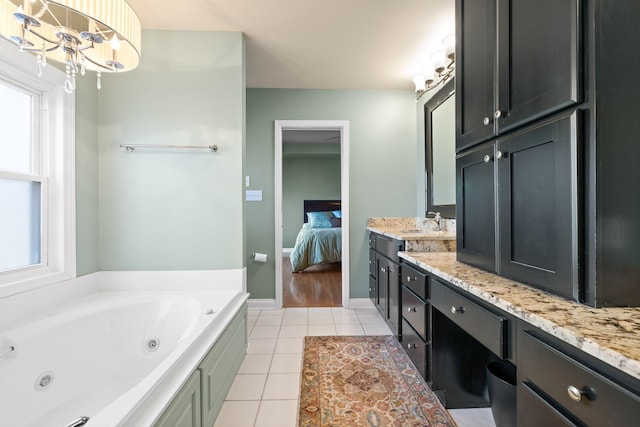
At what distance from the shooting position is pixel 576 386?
2.00 ft

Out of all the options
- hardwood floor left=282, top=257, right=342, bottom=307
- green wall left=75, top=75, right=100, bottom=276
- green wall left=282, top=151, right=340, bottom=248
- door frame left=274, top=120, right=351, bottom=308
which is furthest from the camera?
green wall left=282, top=151, right=340, bottom=248

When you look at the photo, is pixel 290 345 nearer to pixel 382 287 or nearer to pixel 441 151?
pixel 382 287

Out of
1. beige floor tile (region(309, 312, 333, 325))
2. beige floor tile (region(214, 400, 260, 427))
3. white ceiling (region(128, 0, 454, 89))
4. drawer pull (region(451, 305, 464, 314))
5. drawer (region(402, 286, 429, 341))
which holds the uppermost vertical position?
white ceiling (region(128, 0, 454, 89))

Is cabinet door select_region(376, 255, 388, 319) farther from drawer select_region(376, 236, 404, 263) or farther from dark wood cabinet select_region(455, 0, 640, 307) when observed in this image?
dark wood cabinet select_region(455, 0, 640, 307)

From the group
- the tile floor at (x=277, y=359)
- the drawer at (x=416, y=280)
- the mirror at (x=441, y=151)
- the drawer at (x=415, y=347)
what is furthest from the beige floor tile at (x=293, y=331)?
the mirror at (x=441, y=151)

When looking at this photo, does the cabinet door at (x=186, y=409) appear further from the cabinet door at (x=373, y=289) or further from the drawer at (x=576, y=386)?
the cabinet door at (x=373, y=289)

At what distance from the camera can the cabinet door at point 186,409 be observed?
0.96m

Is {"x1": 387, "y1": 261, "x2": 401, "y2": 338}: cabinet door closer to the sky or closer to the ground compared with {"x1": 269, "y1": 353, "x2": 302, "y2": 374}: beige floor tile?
closer to the sky

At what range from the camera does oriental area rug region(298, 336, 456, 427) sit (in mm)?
1459

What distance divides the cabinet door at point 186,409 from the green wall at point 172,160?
3.20 feet

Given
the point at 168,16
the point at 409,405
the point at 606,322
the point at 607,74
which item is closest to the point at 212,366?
the point at 409,405

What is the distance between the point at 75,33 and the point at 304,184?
5.68m

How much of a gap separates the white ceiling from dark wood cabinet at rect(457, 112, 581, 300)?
51.0 inches

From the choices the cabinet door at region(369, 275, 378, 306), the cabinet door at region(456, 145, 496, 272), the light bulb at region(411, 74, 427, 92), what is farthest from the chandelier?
the cabinet door at region(369, 275, 378, 306)
